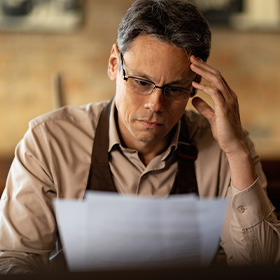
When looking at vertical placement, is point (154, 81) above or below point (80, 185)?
above

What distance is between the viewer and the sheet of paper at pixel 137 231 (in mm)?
1162

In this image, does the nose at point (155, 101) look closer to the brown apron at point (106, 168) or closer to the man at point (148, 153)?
the man at point (148, 153)

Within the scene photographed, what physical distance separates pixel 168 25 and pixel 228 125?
1.21 feet

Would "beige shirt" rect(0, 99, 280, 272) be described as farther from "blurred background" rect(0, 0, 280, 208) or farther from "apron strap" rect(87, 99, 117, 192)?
"blurred background" rect(0, 0, 280, 208)

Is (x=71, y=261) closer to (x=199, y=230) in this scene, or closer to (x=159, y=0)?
(x=199, y=230)

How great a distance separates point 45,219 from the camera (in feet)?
4.41

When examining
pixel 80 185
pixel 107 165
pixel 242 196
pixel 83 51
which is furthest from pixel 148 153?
pixel 83 51

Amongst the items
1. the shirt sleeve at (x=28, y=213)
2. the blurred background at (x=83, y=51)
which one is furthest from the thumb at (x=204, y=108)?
the blurred background at (x=83, y=51)

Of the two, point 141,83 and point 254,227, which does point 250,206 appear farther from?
point 141,83

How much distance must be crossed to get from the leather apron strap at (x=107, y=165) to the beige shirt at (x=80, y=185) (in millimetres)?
22

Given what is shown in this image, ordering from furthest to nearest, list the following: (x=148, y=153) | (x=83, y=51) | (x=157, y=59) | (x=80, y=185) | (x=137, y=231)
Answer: (x=83, y=51) → (x=148, y=153) → (x=80, y=185) → (x=157, y=59) → (x=137, y=231)

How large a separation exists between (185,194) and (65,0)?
2228 millimetres

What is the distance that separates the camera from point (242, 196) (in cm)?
134

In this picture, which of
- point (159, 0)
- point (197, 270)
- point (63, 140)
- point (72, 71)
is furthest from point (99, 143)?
point (72, 71)
